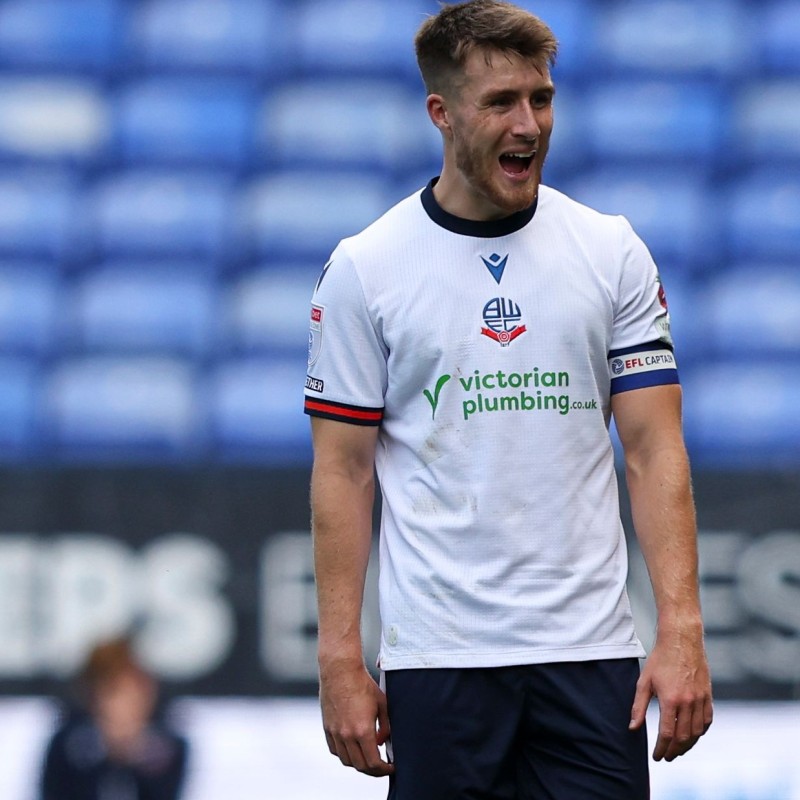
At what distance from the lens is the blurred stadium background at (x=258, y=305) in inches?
173

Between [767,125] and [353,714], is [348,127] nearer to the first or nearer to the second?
[767,125]

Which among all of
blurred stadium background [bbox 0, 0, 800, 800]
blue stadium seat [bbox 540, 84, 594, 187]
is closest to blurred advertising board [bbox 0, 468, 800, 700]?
blurred stadium background [bbox 0, 0, 800, 800]

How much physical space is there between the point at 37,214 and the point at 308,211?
3.13ft

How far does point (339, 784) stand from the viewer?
434 cm

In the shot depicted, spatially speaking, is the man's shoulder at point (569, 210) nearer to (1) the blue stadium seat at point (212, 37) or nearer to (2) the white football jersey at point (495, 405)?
(2) the white football jersey at point (495, 405)

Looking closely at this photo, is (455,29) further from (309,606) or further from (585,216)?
(309,606)

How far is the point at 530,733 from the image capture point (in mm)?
2188

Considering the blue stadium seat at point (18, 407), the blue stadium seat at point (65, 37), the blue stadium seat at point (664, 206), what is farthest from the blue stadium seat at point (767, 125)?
the blue stadium seat at point (18, 407)

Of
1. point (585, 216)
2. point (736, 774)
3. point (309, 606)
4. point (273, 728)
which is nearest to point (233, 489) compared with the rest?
point (309, 606)

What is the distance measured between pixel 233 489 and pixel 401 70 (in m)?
2.31

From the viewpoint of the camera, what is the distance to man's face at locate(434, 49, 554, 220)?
7.24 ft

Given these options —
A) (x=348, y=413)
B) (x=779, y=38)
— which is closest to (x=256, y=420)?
(x=779, y=38)

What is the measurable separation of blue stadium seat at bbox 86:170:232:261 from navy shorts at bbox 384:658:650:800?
358 cm

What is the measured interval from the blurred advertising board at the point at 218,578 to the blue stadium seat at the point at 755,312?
997mm
